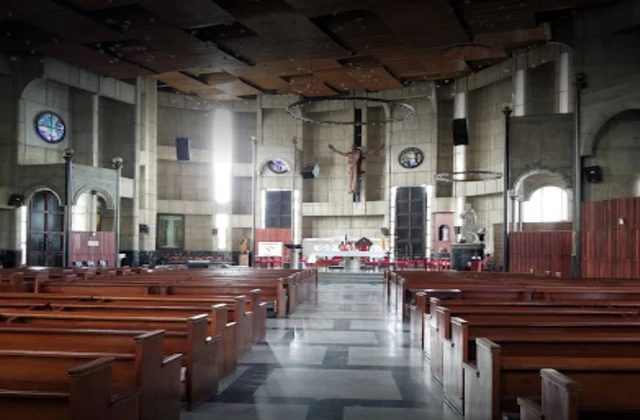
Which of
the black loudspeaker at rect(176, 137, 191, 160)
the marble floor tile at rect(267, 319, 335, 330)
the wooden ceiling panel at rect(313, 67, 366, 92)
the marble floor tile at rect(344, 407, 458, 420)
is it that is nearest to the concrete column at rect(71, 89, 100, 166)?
the black loudspeaker at rect(176, 137, 191, 160)

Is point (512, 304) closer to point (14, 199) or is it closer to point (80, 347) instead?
point (80, 347)

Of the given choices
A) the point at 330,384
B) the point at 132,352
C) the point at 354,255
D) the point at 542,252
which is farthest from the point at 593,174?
the point at 132,352

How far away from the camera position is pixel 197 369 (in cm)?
438

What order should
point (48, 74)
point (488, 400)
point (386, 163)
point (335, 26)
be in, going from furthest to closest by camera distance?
point (386, 163), point (48, 74), point (335, 26), point (488, 400)

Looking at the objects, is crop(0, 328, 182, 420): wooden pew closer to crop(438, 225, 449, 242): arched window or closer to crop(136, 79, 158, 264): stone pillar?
crop(136, 79, 158, 264): stone pillar

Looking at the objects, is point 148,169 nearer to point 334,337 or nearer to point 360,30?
point 360,30

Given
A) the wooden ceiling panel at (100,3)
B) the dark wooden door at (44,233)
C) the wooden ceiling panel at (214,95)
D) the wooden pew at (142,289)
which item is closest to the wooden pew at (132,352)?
the wooden pew at (142,289)

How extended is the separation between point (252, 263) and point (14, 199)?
9.01m

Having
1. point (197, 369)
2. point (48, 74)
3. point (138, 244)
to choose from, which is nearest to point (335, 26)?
point (48, 74)

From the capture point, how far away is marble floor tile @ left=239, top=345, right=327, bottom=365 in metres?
6.12

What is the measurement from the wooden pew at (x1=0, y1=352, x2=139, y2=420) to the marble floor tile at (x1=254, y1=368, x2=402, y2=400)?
1861mm

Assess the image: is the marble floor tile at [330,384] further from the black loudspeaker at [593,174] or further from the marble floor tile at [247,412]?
the black loudspeaker at [593,174]

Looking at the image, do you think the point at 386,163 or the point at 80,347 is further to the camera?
the point at 386,163

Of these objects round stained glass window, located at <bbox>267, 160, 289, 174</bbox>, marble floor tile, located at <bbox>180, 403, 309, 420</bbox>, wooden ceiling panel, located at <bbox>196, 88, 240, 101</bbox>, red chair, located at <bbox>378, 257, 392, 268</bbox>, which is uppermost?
wooden ceiling panel, located at <bbox>196, 88, 240, 101</bbox>
